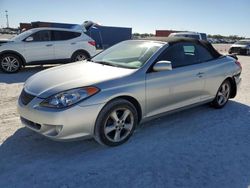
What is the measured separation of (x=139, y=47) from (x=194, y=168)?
91.5 inches

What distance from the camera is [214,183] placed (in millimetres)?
3037

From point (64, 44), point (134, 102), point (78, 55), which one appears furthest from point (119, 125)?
point (78, 55)

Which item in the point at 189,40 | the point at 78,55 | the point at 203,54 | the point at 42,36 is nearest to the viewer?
the point at 189,40

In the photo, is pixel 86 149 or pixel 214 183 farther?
pixel 86 149

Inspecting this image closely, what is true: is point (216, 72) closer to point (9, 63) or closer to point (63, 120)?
point (63, 120)

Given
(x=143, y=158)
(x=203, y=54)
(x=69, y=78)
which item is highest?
(x=203, y=54)

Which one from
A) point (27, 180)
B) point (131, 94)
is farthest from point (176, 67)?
point (27, 180)

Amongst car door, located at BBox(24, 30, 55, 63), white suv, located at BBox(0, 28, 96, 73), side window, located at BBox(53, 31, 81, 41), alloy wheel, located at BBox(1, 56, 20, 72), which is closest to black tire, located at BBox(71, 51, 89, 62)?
white suv, located at BBox(0, 28, 96, 73)

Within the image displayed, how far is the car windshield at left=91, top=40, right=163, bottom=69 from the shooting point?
4.24 metres

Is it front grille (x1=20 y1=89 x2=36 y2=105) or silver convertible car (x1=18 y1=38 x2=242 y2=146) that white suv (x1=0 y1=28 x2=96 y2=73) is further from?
front grille (x1=20 y1=89 x2=36 y2=105)

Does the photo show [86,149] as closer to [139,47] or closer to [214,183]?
[214,183]

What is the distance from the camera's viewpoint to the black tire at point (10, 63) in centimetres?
940

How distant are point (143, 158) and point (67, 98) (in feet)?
4.09

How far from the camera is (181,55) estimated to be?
4707mm
